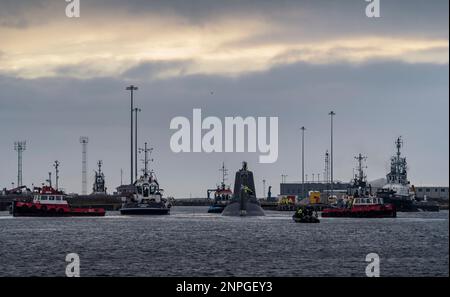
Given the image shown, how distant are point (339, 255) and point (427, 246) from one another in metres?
18.2

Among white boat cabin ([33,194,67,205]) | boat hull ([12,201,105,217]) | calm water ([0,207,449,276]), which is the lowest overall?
calm water ([0,207,449,276])

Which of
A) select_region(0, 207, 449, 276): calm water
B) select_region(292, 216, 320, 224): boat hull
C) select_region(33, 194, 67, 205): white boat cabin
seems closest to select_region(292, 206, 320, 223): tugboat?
select_region(292, 216, 320, 224): boat hull

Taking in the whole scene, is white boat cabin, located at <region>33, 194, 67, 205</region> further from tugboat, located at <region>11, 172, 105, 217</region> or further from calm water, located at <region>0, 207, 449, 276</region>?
calm water, located at <region>0, 207, 449, 276</region>

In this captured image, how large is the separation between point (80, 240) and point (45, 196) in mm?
80702

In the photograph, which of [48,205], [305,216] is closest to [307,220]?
[305,216]

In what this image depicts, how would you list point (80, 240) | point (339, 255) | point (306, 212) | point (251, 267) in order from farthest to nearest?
point (306, 212), point (80, 240), point (339, 255), point (251, 267)

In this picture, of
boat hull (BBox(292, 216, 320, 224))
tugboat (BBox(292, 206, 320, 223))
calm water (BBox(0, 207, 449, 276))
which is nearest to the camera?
calm water (BBox(0, 207, 449, 276))

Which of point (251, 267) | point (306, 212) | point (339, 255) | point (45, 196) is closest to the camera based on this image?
point (251, 267)

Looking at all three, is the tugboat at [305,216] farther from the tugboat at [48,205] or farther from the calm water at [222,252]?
the tugboat at [48,205]

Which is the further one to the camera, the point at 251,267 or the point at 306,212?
the point at 306,212

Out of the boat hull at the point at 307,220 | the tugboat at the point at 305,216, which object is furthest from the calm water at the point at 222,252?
the tugboat at the point at 305,216
